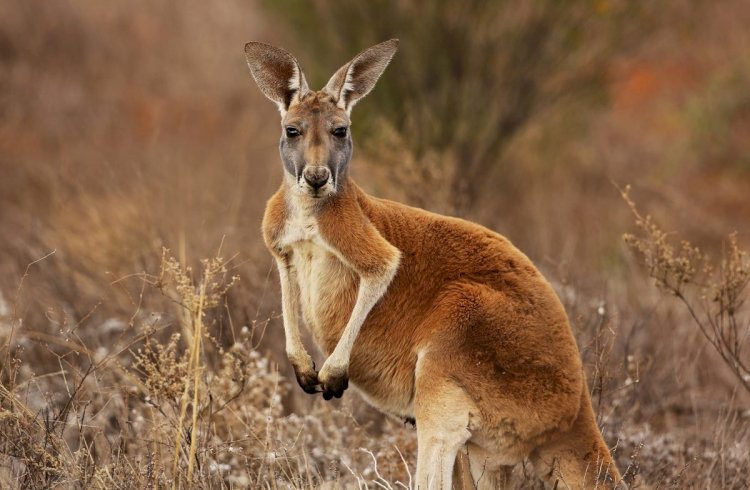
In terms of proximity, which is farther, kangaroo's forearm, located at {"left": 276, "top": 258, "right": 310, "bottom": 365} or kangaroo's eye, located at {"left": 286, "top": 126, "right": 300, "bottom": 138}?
kangaroo's forearm, located at {"left": 276, "top": 258, "right": 310, "bottom": 365}

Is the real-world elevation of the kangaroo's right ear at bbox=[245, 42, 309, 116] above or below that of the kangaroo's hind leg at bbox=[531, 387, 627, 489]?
above

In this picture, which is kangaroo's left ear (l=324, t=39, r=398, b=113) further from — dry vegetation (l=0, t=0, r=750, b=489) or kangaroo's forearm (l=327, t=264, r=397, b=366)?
dry vegetation (l=0, t=0, r=750, b=489)

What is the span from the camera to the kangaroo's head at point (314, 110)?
3938 mm

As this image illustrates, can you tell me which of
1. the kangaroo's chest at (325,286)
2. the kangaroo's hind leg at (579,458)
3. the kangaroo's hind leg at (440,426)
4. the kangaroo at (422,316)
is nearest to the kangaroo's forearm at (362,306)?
the kangaroo at (422,316)

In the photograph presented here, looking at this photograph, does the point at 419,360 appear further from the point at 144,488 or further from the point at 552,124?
the point at 552,124

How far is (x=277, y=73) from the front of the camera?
4207 mm

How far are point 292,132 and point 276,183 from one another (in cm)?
539

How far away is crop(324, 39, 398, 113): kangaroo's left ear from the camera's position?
13.6 ft

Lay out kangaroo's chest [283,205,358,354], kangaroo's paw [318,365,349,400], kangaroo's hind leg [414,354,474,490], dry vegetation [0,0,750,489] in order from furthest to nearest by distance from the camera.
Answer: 1. dry vegetation [0,0,750,489]
2. kangaroo's chest [283,205,358,354]
3. kangaroo's paw [318,365,349,400]
4. kangaroo's hind leg [414,354,474,490]

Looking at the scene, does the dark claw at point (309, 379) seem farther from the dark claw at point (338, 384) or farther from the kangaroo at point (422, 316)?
the dark claw at point (338, 384)

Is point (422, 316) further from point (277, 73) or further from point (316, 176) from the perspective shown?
point (277, 73)

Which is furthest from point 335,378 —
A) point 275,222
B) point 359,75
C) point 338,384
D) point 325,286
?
point 359,75

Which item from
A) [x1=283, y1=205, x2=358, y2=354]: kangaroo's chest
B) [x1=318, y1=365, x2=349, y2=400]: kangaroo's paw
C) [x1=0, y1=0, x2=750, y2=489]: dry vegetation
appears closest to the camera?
[x1=318, y1=365, x2=349, y2=400]: kangaroo's paw

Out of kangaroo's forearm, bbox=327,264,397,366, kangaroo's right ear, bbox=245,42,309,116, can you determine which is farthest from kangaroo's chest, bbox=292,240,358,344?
kangaroo's right ear, bbox=245,42,309,116
